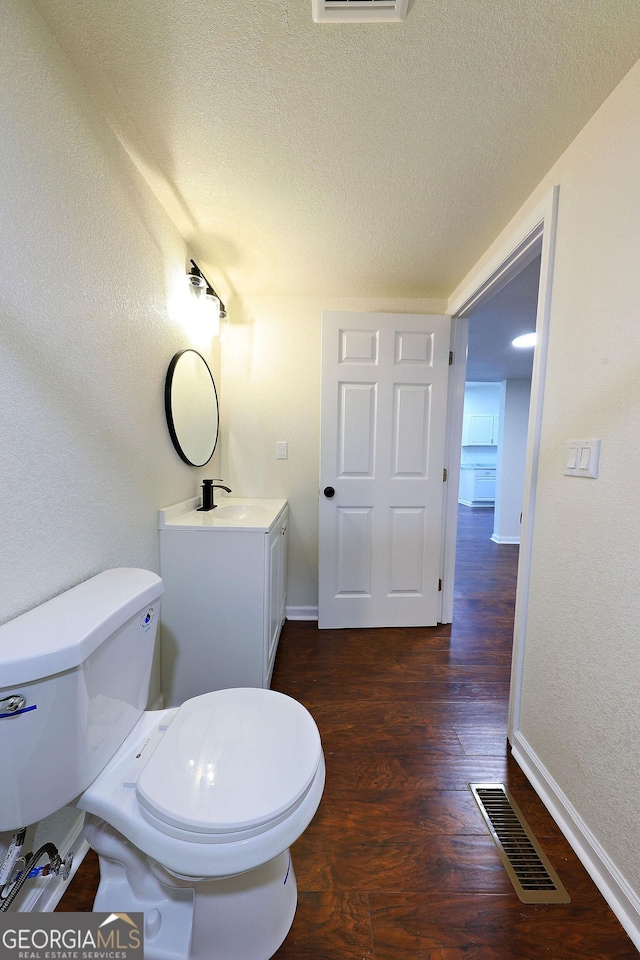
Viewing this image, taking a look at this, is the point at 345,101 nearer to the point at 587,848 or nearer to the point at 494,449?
the point at 587,848

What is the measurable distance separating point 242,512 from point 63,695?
4.23 ft

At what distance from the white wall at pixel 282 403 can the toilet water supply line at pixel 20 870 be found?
5.47 ft

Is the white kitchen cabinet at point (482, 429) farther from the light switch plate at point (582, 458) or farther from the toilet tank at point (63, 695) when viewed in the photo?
the toilet tank at point (63, 695)

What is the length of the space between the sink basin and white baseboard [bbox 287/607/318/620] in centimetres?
82

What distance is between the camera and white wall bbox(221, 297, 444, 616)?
219 centimetres

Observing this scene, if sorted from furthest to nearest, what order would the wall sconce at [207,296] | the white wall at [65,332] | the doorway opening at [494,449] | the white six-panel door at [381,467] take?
the doorway opening at [494,449], the white six-panel door at [381,467], the wall sconce at [207,296], the white wall at [65,332]

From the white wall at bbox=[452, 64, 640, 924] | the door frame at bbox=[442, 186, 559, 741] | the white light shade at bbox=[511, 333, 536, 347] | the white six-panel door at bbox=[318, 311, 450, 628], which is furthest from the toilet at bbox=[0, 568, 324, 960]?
the white light shade at bbox=[511, 333, 536, 347]

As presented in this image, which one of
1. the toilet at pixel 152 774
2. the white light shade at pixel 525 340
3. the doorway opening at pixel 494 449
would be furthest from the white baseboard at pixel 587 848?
the white light shade at pixel 525 340

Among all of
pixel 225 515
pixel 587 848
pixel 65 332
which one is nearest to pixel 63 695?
pixel 65 332

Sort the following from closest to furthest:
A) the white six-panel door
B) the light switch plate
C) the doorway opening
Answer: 1. the light switch plate
2. the white six-panel door
3. the doorway opening

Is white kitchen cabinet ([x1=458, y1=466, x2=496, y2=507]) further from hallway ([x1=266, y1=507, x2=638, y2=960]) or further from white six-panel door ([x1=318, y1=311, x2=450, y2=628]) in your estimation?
hallway ([x1=266, y1=507, x2=638, y2=960])

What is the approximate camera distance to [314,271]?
1.87 metres

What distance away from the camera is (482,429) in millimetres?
6105

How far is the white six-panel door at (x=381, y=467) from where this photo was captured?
2035 mm
